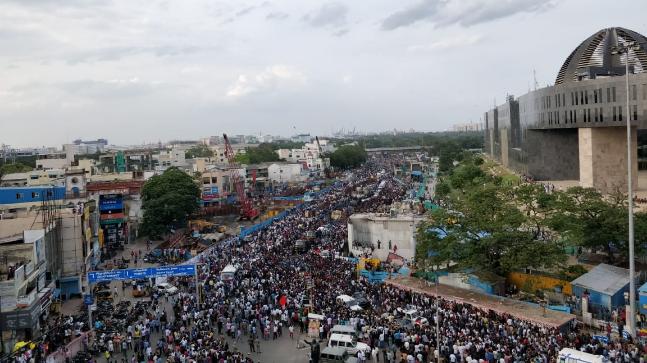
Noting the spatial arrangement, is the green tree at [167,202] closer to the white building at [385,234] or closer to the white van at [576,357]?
the white building at [385,234]

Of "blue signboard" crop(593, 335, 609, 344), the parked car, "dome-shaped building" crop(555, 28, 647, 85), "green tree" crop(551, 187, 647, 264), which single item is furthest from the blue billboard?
"dome-shaped building" crop(555, 28, 647, 85)

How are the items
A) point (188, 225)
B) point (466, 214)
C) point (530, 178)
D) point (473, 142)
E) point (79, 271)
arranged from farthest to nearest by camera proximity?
point (473, 142)
point (530, 178)
point (188, 225)
point (79, 271)
point (466, 214)

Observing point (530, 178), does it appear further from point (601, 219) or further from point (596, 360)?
point (596, 360)

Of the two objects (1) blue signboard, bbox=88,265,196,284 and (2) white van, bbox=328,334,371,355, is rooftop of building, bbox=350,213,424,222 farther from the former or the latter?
(2) white van, bbox=328,334,371,355

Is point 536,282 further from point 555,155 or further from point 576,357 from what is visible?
point 555,155

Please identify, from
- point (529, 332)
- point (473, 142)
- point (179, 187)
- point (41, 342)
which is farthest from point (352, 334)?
point (473, 142)
